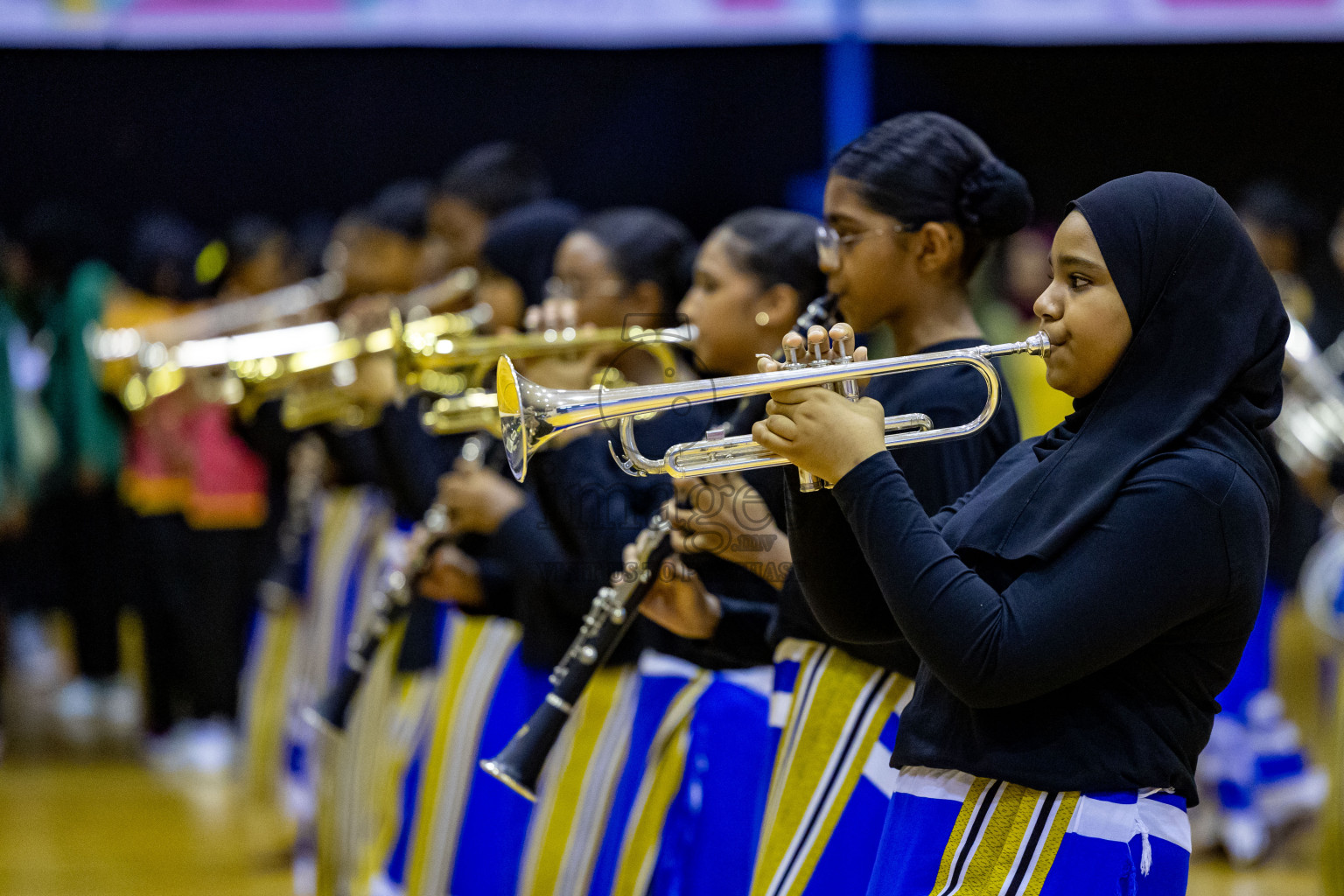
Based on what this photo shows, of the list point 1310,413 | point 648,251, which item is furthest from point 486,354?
point 1310,413

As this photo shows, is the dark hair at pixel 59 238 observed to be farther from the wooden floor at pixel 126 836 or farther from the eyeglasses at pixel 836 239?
the eyeglasses at pixel 836 239

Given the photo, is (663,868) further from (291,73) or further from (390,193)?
(291,73)

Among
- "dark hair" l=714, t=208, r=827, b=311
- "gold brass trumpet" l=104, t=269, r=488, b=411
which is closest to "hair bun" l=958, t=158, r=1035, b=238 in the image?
"dark hair" l=714, t=208, r=827, b=311

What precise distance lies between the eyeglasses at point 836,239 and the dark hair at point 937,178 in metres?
0.02

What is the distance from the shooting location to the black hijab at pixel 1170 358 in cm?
189

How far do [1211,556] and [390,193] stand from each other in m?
4.75

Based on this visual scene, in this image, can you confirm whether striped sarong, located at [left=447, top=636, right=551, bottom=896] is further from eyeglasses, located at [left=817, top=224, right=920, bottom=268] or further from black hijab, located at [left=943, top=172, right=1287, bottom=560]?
black hijab, located at [left=943, top=172, right=1287, bottom=560]

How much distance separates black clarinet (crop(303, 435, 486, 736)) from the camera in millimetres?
4004

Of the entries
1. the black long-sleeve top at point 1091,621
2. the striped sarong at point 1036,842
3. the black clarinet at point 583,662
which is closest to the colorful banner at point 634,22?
the black clarinet at point 583,662

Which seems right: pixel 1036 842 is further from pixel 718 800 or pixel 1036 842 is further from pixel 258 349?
pixel 258 349

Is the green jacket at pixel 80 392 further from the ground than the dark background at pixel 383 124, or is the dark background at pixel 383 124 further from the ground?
the dark background at pixel 383 124

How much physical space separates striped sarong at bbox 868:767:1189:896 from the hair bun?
3.45ft

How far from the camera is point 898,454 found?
97.4 inches

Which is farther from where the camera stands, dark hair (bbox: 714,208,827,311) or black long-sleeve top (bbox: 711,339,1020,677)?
dark hair (bbox: 714,208,827,311)
